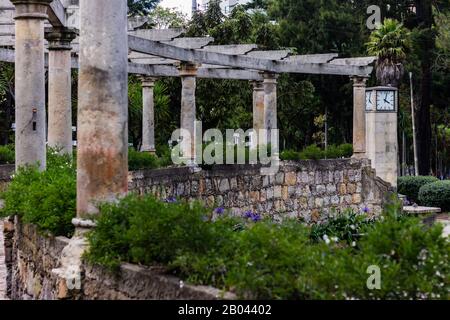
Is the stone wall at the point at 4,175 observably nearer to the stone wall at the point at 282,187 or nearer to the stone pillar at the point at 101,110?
the stone wall at the point at 282,187

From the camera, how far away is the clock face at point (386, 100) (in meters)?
23.8

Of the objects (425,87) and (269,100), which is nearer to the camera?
(269,100)

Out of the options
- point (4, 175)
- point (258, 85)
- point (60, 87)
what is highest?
point (258, 85)

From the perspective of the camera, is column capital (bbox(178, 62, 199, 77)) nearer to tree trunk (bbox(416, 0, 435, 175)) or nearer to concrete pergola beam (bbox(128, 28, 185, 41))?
concrete pergola beam (bbox(128, 28, 185, 41))

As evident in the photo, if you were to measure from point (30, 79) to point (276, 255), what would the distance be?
23.7 feet

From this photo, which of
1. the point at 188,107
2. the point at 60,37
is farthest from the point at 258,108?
the point at 60,37

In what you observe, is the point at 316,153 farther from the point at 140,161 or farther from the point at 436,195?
the point at 436,195

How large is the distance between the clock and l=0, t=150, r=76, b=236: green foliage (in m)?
14.4

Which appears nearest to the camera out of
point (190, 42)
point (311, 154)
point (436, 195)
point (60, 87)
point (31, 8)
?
point (31, 8)

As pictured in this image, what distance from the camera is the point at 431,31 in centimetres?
4250

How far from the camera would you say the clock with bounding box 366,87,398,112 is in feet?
77.9

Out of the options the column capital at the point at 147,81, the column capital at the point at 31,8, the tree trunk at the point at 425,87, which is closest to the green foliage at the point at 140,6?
the tree trunk at the point at 425,87

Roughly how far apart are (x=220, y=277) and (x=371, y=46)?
36.8 m

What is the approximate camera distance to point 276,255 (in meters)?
5.40
